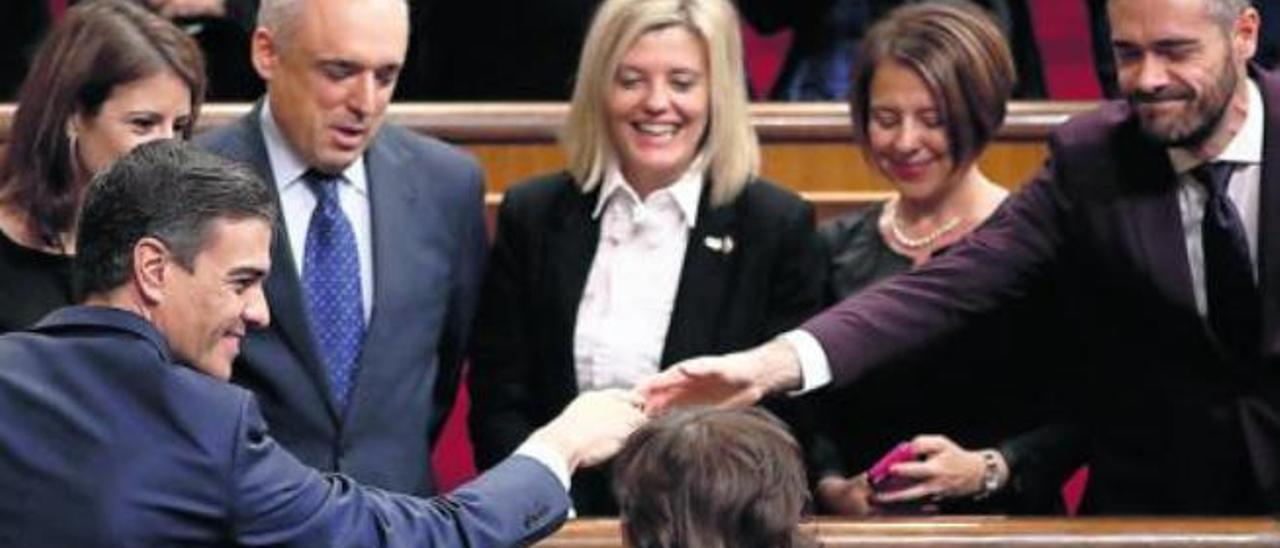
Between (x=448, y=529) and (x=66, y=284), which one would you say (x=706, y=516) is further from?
(x=66, y=284)

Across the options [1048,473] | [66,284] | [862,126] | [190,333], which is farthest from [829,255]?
[190,333]

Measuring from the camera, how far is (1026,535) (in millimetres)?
4000

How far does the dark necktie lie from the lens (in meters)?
4.29

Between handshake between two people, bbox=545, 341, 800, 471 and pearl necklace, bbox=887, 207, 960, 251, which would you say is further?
pearl necklace, bbox=887, 207, 960, 251

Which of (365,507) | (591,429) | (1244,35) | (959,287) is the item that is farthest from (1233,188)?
(365,507)

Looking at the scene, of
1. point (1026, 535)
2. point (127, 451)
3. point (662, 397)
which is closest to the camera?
point (127, 451)

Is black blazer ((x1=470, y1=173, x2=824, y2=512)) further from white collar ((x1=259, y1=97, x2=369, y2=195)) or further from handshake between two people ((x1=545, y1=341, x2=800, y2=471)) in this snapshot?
white collar ((x1=259, y1=97, x2=369, y2=195))

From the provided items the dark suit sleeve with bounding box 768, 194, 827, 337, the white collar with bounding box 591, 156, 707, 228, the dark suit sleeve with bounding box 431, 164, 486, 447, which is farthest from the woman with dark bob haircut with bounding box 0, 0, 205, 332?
the dark suit sleeve with bounding box 768, 194, 827, 337

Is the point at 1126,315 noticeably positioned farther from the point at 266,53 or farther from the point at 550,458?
the point at 266,53

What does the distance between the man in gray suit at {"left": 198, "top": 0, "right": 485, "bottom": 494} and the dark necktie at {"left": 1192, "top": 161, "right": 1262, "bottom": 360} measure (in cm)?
105

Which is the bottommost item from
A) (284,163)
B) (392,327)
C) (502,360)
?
(502,360)

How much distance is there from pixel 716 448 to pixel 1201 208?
1390 mm

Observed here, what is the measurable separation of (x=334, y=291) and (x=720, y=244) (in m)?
0.61

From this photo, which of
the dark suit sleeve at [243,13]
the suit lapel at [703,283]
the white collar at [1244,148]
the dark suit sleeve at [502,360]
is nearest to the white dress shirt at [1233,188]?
the white collar at [1244,148]
